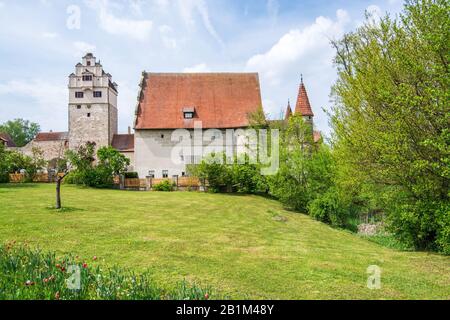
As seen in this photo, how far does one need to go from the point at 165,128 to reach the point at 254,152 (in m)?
10.6

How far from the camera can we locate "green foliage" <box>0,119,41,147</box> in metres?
86.8

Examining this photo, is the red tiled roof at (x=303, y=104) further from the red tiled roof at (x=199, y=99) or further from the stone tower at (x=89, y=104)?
the stone tower at (x=89, y=104)

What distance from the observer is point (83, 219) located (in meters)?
14.2

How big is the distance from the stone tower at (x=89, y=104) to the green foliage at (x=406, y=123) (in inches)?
1383

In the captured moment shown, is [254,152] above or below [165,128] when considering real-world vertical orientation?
below

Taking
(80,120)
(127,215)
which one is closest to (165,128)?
(80,120)

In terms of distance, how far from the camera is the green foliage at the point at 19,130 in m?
86.8

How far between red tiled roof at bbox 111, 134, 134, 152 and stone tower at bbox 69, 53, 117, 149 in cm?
95

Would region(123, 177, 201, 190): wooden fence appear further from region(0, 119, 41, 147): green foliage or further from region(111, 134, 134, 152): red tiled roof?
region(0, 119, 41, 147): green foliage

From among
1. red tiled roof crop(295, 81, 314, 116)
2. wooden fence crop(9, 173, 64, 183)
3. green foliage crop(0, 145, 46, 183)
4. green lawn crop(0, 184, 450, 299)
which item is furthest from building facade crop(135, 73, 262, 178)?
green lawn crop(0, 184, 450, 299)

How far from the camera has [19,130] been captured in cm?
8844
